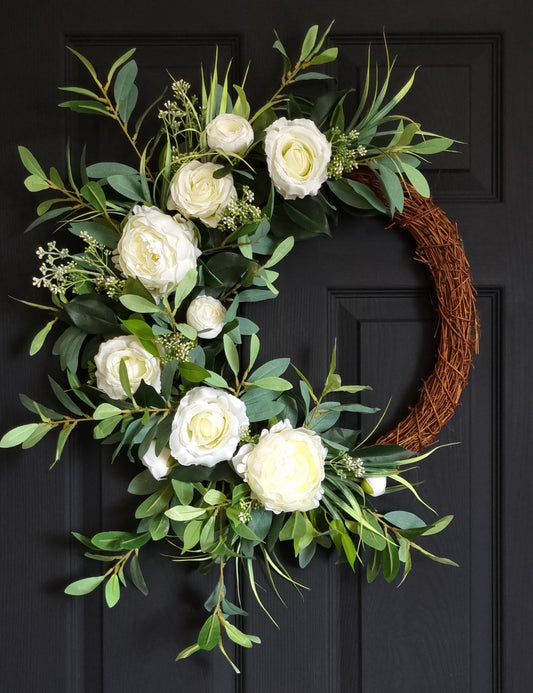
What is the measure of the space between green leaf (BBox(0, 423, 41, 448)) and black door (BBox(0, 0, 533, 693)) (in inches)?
3.8

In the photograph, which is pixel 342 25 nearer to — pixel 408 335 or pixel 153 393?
pixel 408 335

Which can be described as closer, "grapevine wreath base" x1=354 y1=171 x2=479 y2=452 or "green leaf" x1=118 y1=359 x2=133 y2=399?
"green leaf" x1=118 y1=359 x2=133 y2=399

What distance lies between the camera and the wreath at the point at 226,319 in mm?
723

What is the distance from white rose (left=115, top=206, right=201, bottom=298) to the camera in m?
0.71

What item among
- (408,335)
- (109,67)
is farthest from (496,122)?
(109,67)

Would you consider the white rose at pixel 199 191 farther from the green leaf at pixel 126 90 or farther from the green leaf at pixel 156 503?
the green leaf at pixel 156 503

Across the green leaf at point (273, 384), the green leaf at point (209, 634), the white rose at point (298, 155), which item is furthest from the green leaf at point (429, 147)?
the green leaf at point (209, 634)

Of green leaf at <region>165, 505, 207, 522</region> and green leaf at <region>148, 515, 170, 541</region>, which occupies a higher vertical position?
green leaf at <region>165, 505, 207, 522</region>

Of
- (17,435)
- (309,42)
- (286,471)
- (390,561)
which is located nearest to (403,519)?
(390,561)

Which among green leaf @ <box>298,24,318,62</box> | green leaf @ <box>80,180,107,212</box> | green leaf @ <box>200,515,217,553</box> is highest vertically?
green leaf @ <box>298,24,318,62</box>

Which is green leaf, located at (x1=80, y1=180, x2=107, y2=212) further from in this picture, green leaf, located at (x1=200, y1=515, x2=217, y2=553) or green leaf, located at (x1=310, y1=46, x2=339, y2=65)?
green leaf, located at (x1=200, y1=515, x2=217, y2=553)

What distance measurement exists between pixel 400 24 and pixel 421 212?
0.29 meters

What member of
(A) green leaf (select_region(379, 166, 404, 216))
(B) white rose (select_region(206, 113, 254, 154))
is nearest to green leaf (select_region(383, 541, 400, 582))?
(A) green leaf (select_region(379, 166, 404, 216))

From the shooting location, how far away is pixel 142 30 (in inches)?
32.9
